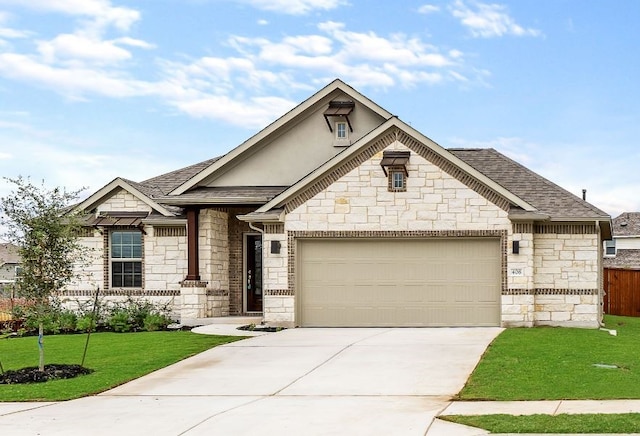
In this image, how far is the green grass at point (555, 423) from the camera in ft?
33.3

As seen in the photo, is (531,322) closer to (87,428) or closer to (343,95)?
(343,95)

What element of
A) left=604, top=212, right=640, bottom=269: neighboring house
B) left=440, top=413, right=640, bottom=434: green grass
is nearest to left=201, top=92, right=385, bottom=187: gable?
left=440, top=413, right=640, bottom=434: green grass

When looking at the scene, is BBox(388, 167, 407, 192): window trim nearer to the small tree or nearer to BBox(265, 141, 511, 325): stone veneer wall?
BBox(265, 141, 511, 325): stone veneer wall

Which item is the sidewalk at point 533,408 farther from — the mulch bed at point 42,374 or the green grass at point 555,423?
the mulch bed at point 42,374

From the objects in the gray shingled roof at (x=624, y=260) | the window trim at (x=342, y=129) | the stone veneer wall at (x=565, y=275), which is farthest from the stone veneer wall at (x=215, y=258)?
the gray shingled roof at (x=624, y=260)

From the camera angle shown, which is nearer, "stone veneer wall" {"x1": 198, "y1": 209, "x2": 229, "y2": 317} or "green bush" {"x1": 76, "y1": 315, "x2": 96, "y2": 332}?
"green bush" {"x1": 76, "y1": 315, "x2": 96, "y2": 332}

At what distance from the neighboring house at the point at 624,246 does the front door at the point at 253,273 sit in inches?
1128

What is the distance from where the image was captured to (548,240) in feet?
74.6

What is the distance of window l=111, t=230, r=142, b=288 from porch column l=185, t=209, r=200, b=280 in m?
1.97

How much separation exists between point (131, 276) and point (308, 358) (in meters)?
10.1

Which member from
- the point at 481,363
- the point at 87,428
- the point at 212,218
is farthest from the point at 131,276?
the point at 87,428

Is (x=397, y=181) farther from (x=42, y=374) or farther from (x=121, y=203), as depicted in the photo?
(x=42, y=374)

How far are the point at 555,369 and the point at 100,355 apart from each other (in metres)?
9.25

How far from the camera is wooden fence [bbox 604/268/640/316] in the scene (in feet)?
120
